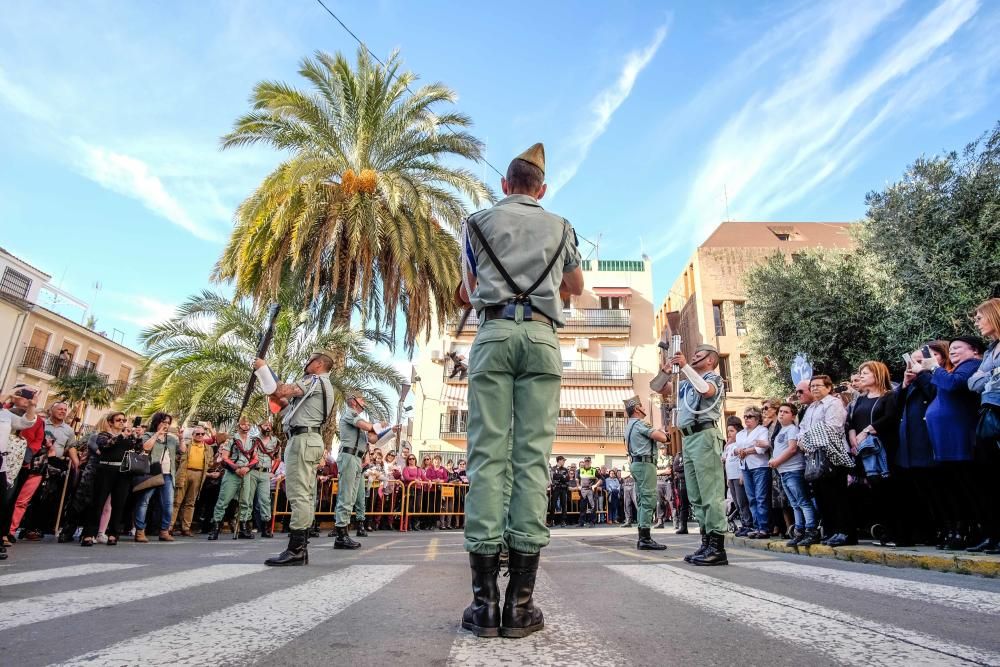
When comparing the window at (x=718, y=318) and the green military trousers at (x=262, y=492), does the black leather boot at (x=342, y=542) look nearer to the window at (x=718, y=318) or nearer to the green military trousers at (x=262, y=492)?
the green military trousers at (x=262, y=492)

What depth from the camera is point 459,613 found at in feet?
8.37

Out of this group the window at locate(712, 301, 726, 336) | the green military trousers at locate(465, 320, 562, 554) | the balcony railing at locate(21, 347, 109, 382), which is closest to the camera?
the green military trousers at locate(465, 320, 562, 554)

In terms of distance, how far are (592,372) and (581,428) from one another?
12.4ft

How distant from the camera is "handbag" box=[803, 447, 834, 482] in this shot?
21.2 feet

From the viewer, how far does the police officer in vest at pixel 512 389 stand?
2.25 metres

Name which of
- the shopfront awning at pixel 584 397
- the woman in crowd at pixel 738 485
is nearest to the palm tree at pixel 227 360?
the woman in crowd at pixel 738 485

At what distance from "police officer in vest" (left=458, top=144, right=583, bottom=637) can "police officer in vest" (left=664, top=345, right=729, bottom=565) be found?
2259 millimetres

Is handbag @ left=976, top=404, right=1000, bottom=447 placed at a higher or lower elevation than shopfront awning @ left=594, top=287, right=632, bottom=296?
lower

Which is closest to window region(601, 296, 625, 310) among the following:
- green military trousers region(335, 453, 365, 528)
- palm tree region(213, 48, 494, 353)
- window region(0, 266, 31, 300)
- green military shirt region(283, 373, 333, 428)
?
palm tree region(213, 48, 494, 353)

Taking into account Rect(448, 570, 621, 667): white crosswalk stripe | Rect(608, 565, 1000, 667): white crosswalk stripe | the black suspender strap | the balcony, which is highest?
the balcony

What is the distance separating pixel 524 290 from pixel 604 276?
3691cm

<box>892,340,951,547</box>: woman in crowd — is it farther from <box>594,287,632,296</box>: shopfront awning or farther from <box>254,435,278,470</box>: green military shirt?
<box>594,287,632,296</box>: shopfront awning

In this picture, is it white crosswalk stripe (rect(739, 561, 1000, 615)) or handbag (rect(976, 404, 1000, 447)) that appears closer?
white crosswalk stripe (rect(739, 561, 1000, 615))

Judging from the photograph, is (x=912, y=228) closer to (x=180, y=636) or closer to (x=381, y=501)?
(x=381, y=501)
